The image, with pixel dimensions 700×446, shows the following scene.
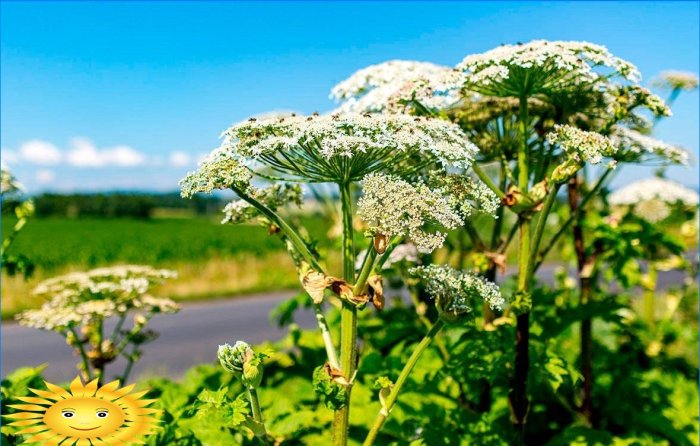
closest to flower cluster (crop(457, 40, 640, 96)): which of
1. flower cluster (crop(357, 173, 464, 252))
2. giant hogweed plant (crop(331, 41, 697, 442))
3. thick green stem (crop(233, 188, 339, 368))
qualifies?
giant hogweed plant (crop(331, 41, 697, 442))

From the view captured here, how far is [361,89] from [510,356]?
73.9 inches

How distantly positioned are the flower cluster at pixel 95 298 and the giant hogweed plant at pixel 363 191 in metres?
1.86

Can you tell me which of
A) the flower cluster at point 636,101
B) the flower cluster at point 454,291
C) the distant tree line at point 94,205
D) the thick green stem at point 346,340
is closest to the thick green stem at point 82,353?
the thick green stem at point 346,340

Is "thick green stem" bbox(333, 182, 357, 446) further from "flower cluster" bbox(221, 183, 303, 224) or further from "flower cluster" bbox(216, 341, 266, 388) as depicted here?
"flower cluster" bbox(221, 183, 303, 224)

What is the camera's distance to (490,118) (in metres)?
3.72

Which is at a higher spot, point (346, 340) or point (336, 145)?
point (336, 145)

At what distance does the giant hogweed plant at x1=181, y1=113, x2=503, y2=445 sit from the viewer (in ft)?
7.41

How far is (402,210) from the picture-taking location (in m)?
2.22

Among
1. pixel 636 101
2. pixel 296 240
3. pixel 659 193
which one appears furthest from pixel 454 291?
pixel 659 193

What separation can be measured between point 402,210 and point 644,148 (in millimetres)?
2225

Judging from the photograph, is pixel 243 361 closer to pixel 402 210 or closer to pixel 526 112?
pixel 402 210

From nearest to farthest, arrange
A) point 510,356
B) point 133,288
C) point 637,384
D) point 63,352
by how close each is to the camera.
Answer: point 510,356, point 133,288, point 637,384, point 63,352

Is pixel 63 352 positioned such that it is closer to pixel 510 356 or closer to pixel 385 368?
pixel 385 368

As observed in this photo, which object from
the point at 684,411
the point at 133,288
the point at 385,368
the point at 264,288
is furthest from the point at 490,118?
the point at 264,288
